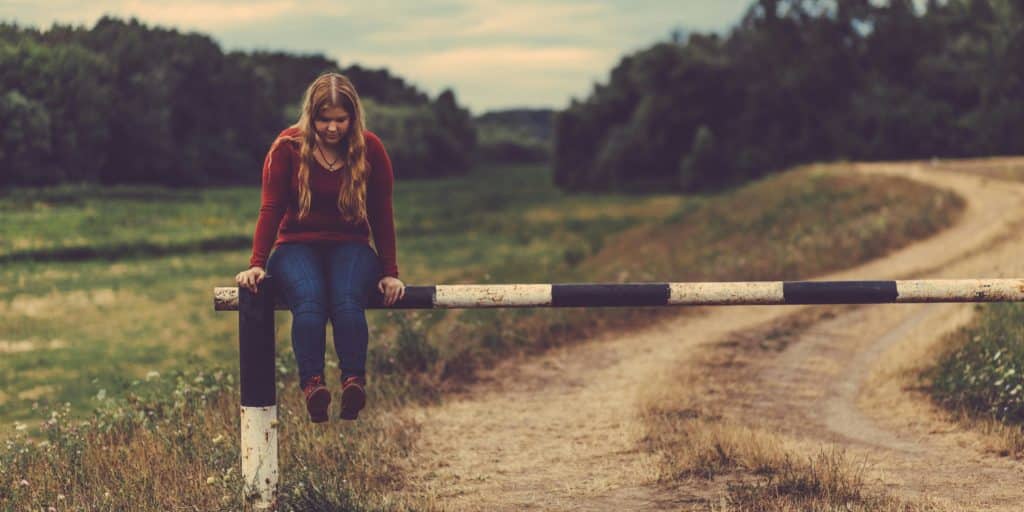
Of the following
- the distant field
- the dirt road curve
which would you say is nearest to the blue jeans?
the dirt road curve

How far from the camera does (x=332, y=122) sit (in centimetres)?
554

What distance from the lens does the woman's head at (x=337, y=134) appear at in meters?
5.54

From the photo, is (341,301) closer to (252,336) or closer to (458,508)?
(252,336)

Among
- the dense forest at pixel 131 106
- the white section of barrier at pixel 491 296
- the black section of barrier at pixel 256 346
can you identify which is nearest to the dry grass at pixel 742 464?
the white section of barrier at pixel 491 296

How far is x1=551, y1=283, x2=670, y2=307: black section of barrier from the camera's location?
18.6 feet

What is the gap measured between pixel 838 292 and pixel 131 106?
84.8 feet

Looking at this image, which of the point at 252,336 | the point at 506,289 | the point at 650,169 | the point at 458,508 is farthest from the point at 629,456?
the point at 650,169

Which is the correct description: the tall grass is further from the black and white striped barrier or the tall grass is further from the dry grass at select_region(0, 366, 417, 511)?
the dry grass at select_region(0, 366, 417, 511)

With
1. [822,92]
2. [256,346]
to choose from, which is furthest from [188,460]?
[822,92]

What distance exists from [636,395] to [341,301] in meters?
5.25

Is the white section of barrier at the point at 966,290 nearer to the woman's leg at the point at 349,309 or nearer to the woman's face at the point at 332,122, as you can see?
the woman's leg at the point at 349,309

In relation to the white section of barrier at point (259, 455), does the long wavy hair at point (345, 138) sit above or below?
above

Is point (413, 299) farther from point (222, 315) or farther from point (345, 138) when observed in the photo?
point (222, 315)

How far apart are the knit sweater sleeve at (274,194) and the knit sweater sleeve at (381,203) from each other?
0.42 metres
